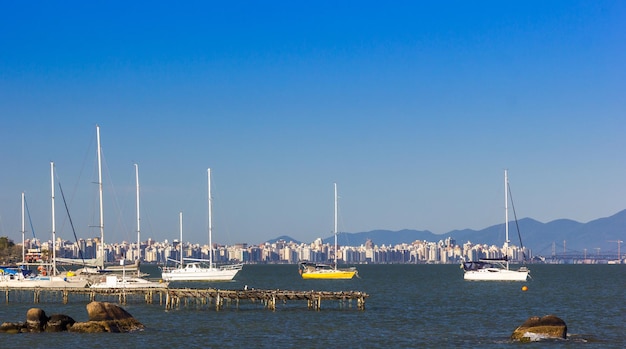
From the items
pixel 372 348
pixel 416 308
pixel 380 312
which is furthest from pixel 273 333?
pixel 416 308

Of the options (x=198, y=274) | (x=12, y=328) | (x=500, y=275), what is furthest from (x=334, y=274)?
(x=12, y=328)

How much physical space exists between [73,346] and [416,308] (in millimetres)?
38178

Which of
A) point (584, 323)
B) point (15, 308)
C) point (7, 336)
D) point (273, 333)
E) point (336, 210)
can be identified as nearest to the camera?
point (7, 336)

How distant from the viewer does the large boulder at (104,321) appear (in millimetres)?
54125

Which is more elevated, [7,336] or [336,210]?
[336,210]

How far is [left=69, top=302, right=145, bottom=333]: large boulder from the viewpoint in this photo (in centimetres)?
5412

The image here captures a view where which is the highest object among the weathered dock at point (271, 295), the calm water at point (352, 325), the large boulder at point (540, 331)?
the weathered dock at point (271, 295)

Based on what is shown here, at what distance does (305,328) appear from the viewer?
195ft

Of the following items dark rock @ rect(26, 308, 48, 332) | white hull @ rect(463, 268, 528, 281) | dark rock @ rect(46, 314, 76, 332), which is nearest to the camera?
dark rock @ rect(26, 308, 48, 332)

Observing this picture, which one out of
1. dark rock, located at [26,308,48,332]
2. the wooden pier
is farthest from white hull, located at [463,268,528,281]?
dark rock, located at [26,308,48,332]

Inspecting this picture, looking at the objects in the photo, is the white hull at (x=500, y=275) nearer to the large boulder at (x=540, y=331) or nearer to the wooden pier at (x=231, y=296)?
the wooden pier at (x=231, y=296)

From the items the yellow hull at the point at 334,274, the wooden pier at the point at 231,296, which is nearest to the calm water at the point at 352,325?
the wooden pier at the point at 231,296

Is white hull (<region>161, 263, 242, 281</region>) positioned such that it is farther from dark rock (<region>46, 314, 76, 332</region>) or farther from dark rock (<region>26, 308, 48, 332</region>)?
dark rock (<region>26, 308, 48, 332</region>)

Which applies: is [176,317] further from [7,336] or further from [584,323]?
[584,323]
